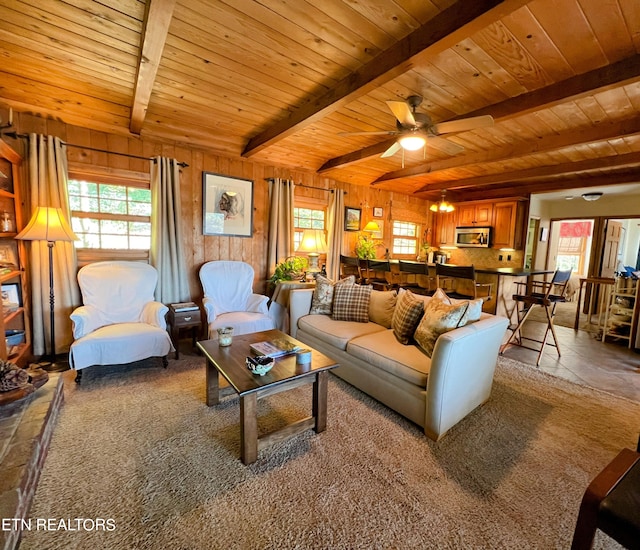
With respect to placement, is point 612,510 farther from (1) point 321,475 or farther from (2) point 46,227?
(2) point 46,227

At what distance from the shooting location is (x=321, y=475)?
1639 mm

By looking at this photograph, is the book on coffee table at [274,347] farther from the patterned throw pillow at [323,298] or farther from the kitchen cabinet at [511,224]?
the kitchen cabinet at [511,224]

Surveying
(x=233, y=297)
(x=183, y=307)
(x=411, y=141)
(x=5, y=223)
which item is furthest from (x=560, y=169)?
(x=5, y=223)

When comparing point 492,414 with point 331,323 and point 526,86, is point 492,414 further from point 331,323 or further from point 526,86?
point 526,86

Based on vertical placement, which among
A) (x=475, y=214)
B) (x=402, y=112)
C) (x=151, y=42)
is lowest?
(x=475, y=214)

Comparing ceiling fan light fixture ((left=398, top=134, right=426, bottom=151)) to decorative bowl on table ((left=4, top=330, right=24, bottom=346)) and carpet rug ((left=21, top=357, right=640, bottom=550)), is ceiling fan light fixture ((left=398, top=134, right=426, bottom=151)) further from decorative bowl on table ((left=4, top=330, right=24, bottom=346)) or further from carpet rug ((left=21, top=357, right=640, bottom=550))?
decorative bowl on table ((left=4, top=330, right=24, bottom=346))

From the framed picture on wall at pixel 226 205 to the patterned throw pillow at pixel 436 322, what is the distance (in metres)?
2.91

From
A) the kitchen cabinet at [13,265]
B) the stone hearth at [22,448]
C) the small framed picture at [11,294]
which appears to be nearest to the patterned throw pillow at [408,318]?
the stone hearth at [22,448]

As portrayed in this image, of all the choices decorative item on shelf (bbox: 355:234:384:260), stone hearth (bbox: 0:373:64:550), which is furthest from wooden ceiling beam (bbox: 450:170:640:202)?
stone hearth (bbox: 0:373:64:550)

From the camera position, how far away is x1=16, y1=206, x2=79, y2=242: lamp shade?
2541 millimetres

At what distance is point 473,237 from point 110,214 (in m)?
6.43

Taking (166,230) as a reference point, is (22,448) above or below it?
below

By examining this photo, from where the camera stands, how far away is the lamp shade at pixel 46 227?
8.34ft

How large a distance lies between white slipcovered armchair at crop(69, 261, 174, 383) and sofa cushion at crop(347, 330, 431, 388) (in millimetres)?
1888
